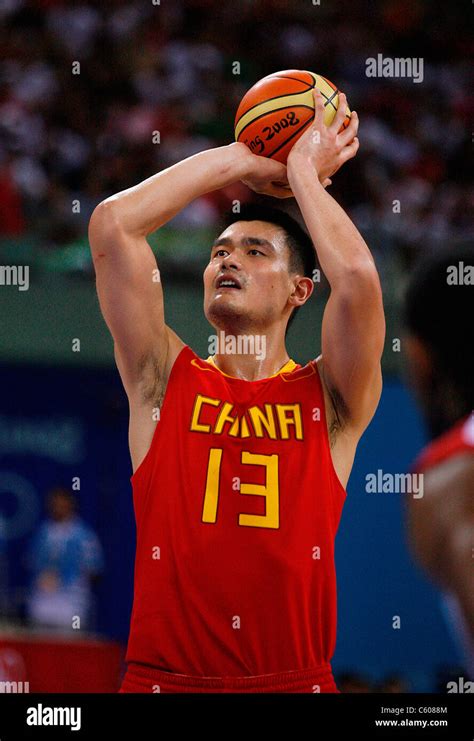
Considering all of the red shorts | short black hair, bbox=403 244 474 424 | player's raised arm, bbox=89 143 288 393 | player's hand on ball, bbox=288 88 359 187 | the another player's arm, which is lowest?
the red shorts

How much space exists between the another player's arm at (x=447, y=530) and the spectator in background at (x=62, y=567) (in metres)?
7.09

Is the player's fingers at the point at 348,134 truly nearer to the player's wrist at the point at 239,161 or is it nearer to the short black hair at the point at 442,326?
the player's wrist at the point at 239,161

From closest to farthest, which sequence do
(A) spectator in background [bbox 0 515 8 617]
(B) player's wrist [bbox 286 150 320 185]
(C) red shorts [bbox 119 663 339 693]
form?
(C) red shorts [bbox 119 663 339 693], (B) player's wrist [bbox 286 150 320 185], (A) spectator in background [bbox 0 515 8 617]

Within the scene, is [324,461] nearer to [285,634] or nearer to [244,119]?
[285,634]

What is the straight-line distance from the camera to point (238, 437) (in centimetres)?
384

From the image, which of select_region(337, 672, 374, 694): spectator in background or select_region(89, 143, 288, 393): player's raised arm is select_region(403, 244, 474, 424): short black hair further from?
select_region(337, 672, 374, 694): spectator in background

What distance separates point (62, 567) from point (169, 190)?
554 centimetres

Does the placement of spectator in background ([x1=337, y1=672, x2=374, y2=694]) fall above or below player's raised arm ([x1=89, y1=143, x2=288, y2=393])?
below

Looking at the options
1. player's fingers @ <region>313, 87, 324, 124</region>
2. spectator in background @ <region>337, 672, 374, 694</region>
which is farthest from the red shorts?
spectator in background @ <region>337, 672, 374, 694</region>

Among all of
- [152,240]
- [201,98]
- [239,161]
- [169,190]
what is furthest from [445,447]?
[201,98]

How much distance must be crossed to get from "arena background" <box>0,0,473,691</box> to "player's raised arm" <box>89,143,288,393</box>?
4.13 meters

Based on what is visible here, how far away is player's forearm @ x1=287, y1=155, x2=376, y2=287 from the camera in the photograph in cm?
384

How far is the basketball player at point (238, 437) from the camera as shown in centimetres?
365
